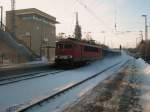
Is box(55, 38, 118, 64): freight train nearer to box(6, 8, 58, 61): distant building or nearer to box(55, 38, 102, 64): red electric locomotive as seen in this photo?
box(55, 38, 102, 64): red electric locomotive

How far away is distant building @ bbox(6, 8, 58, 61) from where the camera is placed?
241 feet

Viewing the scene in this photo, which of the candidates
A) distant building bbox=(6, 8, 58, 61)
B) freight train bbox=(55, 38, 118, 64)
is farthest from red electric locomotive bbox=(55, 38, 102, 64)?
distant building bbox=(6, 8, 58, 61)

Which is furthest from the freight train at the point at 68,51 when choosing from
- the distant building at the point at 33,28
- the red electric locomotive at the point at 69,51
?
the distant building at the point at 33,28

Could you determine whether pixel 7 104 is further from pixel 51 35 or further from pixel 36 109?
pixel 51 35

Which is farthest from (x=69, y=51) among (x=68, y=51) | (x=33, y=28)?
(x=33, y=28)

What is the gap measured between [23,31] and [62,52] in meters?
43.5

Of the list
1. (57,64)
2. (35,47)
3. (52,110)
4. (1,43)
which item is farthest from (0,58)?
(52,110)

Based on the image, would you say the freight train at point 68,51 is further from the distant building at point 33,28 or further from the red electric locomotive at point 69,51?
the distant building at point 33,28

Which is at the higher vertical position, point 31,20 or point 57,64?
point 31,20

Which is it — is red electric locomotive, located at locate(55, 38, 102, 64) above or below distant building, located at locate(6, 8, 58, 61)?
below

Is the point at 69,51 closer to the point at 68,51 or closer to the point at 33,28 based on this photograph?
the point at 68,51

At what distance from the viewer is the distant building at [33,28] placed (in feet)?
241

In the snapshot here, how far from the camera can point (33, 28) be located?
7356cm

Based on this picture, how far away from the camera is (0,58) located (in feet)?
158
